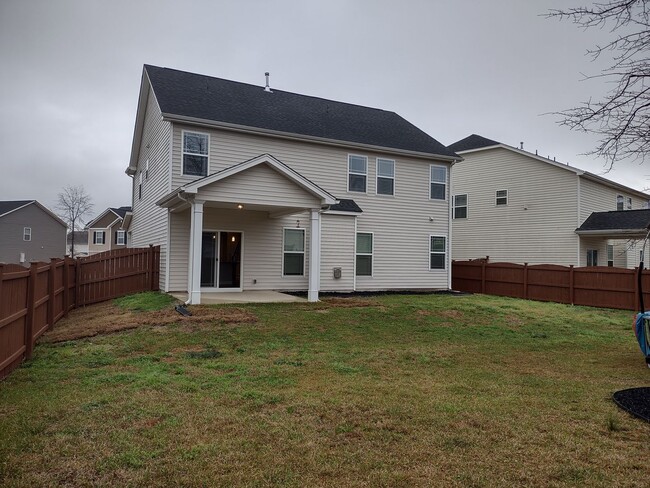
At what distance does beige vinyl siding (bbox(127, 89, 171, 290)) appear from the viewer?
1377cm

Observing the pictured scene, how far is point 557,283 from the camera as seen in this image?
53.7ft

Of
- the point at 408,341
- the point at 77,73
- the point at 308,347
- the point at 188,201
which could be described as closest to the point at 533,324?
the point at 408,341

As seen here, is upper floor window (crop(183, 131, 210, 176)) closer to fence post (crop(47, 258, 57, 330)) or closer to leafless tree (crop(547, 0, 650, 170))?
fence post (crop(47, 258, 57, 330))

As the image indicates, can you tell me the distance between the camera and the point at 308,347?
7.52 metres

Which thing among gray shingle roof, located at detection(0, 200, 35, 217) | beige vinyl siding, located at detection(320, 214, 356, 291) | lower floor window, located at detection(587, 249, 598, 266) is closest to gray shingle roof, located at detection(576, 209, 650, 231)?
lower floor window, located at detection(587, 249, 598, 266)

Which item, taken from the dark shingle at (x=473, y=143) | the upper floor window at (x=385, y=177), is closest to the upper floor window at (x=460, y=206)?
the dark shingle at (x=473, y=143)

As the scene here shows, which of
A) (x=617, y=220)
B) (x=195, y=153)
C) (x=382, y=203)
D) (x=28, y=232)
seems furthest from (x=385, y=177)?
(x=28, y=232)

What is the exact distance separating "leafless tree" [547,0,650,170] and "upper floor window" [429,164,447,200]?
12.3m

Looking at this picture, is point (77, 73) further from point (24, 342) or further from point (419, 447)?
point (419, 447)

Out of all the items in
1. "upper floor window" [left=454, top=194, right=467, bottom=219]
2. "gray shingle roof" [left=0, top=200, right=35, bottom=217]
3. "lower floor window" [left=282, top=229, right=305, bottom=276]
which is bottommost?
"lower floor window" [left=282, top=229, right=305, bottom=276]

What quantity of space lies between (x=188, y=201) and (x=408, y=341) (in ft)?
21.4

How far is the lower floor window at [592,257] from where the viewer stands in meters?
20.2

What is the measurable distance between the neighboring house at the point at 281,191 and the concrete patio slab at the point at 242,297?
1.64ft

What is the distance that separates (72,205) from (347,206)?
2125 inches
